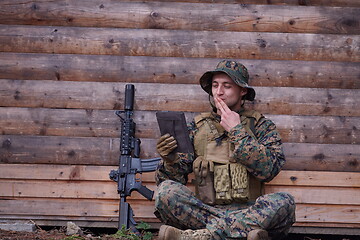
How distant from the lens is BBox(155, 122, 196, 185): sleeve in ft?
15.8

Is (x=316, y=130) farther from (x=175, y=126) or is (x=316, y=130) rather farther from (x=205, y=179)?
(x=175, y=126)

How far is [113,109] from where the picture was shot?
5.89 metres

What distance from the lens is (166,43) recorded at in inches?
234

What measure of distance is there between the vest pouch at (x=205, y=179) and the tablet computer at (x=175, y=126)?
0.23 metres

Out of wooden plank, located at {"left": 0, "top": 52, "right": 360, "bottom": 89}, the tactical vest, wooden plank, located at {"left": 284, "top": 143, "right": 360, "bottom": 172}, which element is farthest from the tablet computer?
wooden plank, located at {"left": 284, "top": 143, "right": 360, "bottom": 172}

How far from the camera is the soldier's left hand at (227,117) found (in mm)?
4674

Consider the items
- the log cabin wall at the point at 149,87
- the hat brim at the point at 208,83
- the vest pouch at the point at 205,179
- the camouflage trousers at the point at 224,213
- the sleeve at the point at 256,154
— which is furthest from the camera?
the log cabin wall at the point at 149,87

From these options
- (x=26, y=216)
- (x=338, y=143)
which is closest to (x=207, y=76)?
(x=338, y=143)

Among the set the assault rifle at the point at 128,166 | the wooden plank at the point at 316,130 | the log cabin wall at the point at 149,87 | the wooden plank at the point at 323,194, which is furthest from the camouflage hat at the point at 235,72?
the wooden plank at the point at 323,194

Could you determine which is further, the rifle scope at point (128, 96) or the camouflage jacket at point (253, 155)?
the rifle scope at point (128, 96)

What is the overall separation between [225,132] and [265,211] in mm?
953

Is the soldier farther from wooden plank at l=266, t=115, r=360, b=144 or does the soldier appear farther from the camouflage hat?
wooden plank at l=266, t=115, r=360, b=144

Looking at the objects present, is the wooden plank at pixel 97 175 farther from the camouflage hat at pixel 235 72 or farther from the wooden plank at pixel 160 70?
the camouflage hat at pixel 235 72

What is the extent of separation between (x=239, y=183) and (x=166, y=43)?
208 centimetres
